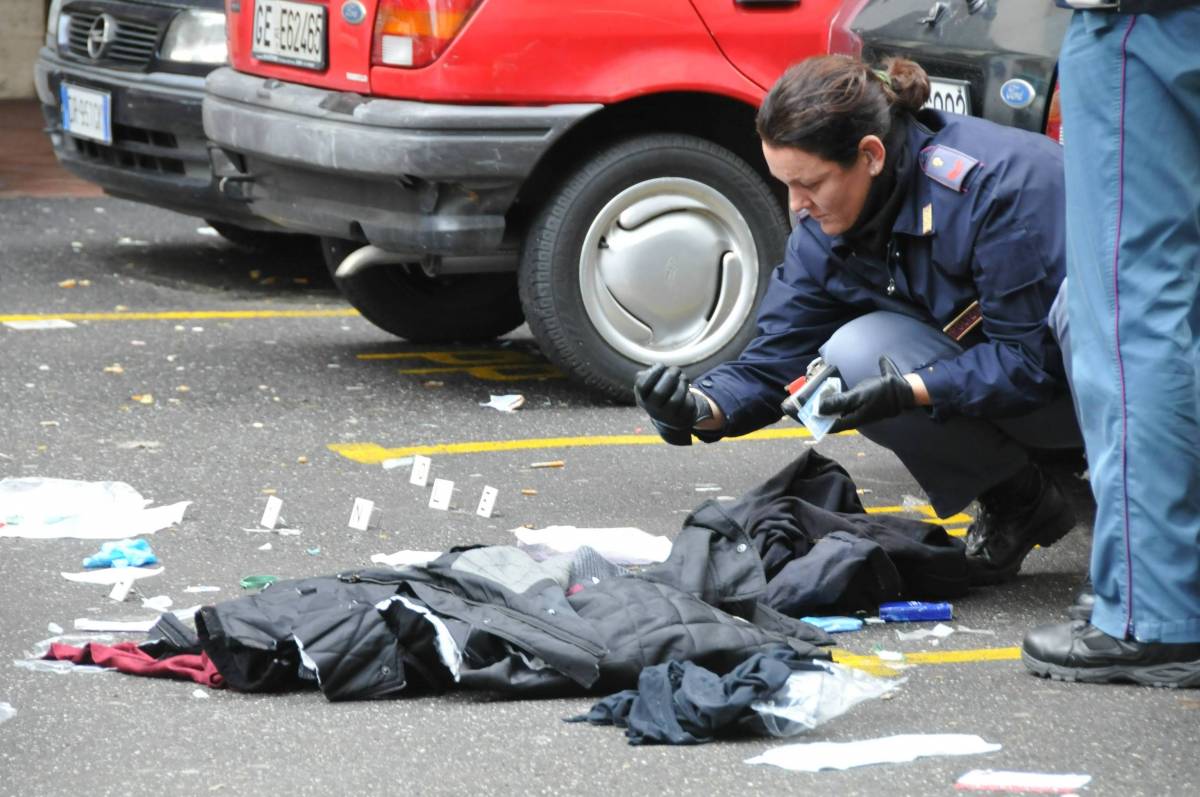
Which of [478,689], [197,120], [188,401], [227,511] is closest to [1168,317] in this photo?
[478,689]

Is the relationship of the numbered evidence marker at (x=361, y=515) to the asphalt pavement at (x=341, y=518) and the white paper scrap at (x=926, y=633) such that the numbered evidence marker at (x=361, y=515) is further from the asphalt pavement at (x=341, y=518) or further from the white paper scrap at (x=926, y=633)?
the white paper scrap at (x=926, y=633)

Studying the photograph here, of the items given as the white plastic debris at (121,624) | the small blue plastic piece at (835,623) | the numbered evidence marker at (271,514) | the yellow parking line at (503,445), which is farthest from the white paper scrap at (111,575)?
the small blue plastic piece at (835,623)

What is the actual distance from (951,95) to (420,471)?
1.61m

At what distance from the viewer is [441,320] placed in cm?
664

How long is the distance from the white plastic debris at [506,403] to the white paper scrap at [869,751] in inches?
110

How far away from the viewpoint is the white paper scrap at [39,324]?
686 centimetres

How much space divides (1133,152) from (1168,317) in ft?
0.92

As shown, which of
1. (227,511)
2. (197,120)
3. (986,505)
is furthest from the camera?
(197,120)

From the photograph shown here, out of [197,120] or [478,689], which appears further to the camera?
[197,120]

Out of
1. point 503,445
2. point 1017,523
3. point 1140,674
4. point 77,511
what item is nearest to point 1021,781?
point 1140,674

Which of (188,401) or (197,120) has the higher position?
(197,120)

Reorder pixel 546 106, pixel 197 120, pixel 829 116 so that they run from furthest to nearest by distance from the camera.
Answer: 1. pixel 197 120
2. pixel 546 106
3. pixel 829 116

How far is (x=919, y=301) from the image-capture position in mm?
4031

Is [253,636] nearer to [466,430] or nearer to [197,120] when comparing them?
[466,430]
